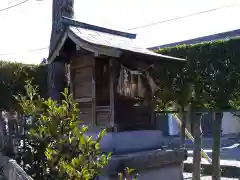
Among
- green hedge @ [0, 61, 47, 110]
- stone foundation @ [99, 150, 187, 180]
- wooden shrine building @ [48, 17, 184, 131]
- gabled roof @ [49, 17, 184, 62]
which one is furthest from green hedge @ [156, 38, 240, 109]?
green hedge @ [0, 61, 47, 110]

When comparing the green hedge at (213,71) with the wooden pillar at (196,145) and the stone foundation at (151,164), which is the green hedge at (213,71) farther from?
the stone foundation at (151,164)

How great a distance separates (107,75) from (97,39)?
1020mm

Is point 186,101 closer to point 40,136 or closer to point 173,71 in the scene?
point 173,71

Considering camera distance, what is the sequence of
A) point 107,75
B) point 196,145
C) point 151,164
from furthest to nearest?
point 196,145
point 107,75
point 151,164

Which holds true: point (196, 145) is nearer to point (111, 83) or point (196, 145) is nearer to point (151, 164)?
point (151, 164)

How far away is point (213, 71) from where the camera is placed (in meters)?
8.25

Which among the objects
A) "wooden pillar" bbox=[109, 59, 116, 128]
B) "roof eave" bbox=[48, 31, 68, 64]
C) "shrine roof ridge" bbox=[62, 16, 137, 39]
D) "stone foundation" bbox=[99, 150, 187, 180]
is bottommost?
"stone foundation" bbox=[99, 150, 187, 180]

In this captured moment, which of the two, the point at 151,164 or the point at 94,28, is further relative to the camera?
the point at 94,28

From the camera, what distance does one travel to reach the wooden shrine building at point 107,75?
26.4 ft

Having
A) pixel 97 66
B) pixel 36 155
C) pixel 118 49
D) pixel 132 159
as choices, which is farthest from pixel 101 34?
pixel 36 155

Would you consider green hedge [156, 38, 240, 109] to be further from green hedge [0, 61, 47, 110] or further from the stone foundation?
green hedge [0, 61, 47, 110]

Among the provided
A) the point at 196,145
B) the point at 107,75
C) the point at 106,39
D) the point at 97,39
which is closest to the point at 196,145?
the point at 196,145

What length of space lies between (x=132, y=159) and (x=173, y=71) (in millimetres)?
2973

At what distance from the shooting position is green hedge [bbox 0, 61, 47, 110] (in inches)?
431
